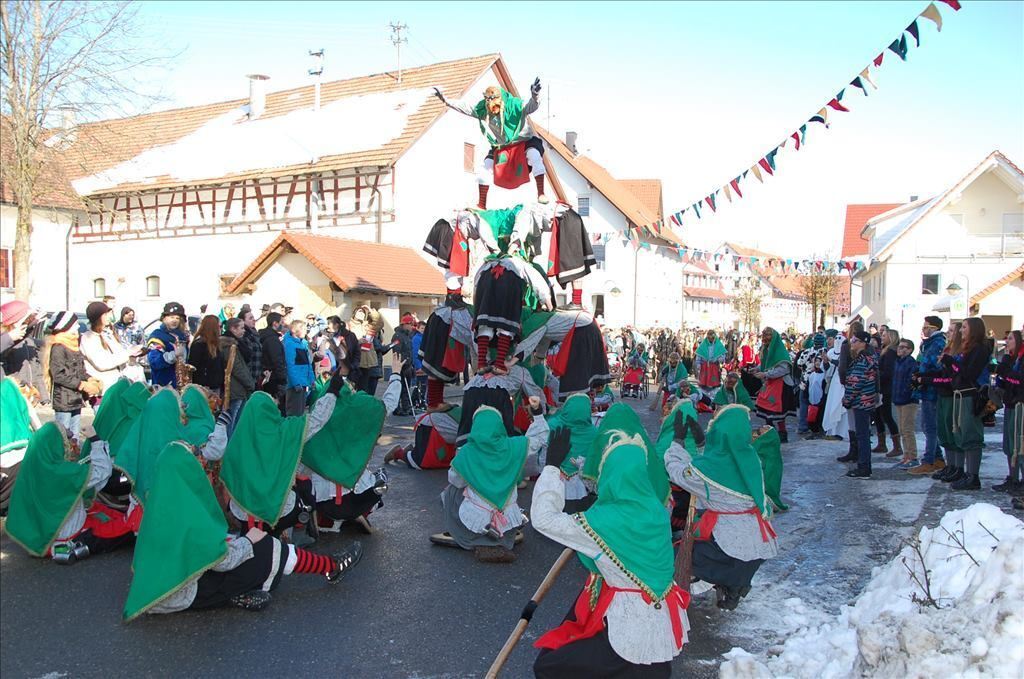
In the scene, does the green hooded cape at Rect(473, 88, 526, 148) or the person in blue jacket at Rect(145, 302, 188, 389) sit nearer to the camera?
the green hooded cape at Rect(473, 88, 526, 148)

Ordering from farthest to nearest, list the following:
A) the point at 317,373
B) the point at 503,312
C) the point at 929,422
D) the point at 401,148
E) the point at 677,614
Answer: the point at 401,148 < the point at 317,373 < the point at 929,422 < the point at 503,312 < the point at 677,614

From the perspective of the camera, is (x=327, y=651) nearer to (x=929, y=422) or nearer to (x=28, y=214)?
(x=929, y=422)

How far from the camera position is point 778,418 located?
12.5 metres

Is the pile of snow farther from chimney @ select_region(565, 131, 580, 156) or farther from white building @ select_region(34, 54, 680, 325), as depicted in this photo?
chimney @ select_region(565, 131, 580, 156)

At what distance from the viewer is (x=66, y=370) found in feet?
28.5

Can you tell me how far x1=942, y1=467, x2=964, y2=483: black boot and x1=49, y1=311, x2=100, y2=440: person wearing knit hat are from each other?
375 inches

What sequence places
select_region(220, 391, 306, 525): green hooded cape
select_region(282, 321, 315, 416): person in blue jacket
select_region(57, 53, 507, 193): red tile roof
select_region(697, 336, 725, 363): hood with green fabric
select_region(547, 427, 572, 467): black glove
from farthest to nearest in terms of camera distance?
select_region(57, 53, 507, 193): red tile roof, select_region(697, 336, 725, 363): hood with green fabric, select_region(282, 321, 315, 416): person in blue jacket, select_region(220, 391, 306, 525): green hooded cape, select_region(547, 427, 572, 467): black glove

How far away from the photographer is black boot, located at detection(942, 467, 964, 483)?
9.05m

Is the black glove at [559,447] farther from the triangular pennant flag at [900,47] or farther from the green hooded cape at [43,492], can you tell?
the triangular pennant flag at [900,47]

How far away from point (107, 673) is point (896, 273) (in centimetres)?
2942

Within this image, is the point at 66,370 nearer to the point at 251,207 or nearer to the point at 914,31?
the point at 914,31

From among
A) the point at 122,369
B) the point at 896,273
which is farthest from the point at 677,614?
the point at 896,273

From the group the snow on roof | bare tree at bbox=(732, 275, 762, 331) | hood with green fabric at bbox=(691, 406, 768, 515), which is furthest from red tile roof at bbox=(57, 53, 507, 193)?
bare tree at bbox=(732, 275, 762, 331)

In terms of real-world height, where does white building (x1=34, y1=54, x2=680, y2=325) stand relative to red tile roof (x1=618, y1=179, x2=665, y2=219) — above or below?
below
